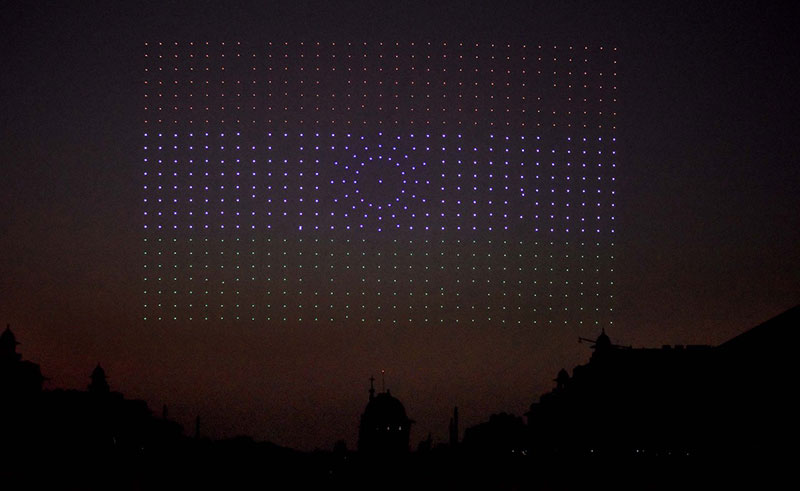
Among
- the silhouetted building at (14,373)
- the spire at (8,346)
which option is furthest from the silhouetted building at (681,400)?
the spire at (8,346)

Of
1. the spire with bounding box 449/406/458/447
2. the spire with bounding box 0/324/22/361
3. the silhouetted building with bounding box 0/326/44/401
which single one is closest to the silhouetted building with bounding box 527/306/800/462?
the spire with bounding box 449/406/458/447

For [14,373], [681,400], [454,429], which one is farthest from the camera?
[454,429]

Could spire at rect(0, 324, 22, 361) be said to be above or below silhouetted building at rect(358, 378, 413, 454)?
above

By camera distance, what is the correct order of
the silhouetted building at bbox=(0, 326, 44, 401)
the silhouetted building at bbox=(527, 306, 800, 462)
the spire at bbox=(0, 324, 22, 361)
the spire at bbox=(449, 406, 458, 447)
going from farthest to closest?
the spire at bbox=(449, 406, 458, 447)
the spire at bbox=(0, 324, 22, 361)
the silhouetted building at bbox=(0, 326, 44, 401)
the silhouetted building at bbox=(527, 306, 800, 462)

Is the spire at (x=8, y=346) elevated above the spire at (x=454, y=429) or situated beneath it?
elevated above

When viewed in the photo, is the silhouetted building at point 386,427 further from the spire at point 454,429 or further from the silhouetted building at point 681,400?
the silhouetted building at point 681,400

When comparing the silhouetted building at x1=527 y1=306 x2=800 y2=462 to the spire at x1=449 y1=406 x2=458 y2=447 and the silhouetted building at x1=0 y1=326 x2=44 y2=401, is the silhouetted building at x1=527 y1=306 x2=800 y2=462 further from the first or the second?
the silhouetted building at x1=0 y1=326 x2=44 y2=401

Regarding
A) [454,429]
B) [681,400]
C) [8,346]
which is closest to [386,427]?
[454,429]

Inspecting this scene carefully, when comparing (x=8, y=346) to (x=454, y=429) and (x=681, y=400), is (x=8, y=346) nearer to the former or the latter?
(x=454, y=429)
